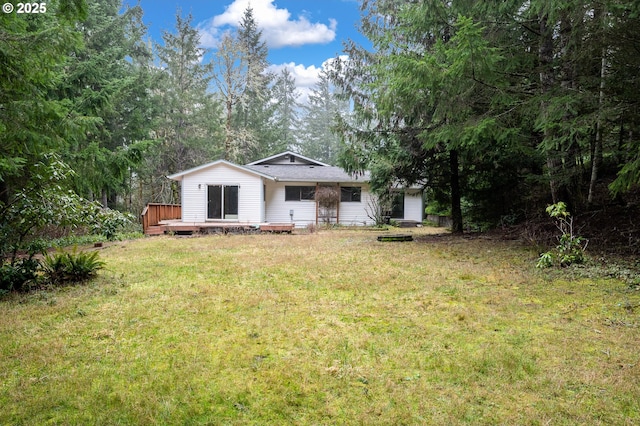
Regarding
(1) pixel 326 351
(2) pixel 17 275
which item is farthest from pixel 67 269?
(1) pixel 326 351

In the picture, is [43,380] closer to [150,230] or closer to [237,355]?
[237,355]

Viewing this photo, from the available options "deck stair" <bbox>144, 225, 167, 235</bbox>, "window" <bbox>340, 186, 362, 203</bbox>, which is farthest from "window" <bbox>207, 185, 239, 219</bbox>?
"window" <bbox>340, 186, 362, 203</bbox>

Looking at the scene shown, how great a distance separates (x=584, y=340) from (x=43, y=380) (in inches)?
173

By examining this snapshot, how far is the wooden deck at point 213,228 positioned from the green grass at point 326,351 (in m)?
7.99

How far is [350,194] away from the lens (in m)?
18.1

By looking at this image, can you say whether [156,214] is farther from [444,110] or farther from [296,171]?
[444,110]

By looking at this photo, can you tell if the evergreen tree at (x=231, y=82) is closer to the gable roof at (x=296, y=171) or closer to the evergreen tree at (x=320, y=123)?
the gable roof at (x=296, y=171)

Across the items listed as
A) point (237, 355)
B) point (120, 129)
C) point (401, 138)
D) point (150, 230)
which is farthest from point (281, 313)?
point (120, 129)

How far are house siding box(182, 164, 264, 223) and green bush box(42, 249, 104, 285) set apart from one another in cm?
936

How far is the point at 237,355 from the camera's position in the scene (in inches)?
118

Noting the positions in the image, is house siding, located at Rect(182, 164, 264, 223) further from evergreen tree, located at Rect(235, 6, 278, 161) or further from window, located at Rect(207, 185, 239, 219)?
evergreen tree, located at Rect(235, 6, 278, 161)

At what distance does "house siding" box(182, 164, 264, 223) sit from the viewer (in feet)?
49.1

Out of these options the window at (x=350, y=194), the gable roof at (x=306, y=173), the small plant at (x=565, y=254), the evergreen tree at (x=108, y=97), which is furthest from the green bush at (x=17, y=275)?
the window at (x=350, y=194)

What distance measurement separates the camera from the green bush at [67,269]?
5.48 m
